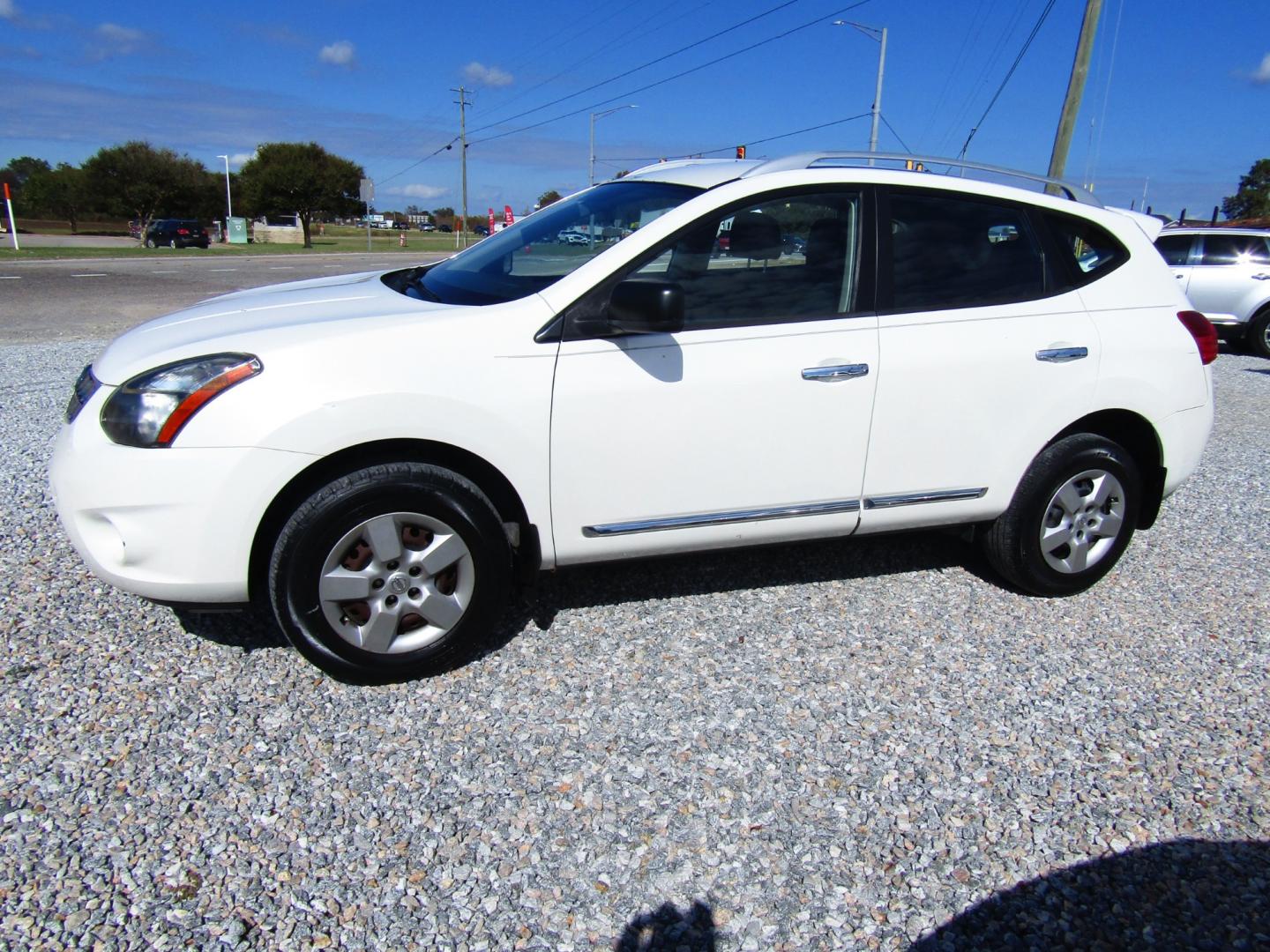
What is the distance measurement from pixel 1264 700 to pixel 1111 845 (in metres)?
1.29

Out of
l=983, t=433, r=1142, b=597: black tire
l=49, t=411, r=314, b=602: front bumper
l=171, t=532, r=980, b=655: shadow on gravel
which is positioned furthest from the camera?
l=983, t=433, r=1142, b=597: black tire

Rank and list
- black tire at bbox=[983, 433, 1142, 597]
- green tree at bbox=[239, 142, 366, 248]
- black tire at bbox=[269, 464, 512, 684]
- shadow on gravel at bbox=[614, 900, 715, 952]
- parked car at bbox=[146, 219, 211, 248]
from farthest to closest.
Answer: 1. green tree at bbox=[239, 142, 366, 248]
2. parked car at bbox=[146, 219, 211, 248]
3. black tire at bbox=[983, 433, 1142, 597]
4. black tire at bbox=[269, 464, 512, 684]
5. shadow on gravel at bbox=[614, 900, 715, 952]

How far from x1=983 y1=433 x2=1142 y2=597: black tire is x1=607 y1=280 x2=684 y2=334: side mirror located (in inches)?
73.4

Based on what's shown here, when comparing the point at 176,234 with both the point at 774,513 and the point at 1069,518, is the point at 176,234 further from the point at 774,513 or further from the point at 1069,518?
the point at 1069,518

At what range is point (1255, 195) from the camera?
58.0 metres

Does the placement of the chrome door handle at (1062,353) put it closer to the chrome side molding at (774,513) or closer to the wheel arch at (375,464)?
the chrome side molding at (774,513)

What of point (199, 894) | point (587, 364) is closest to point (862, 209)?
point (587, 364)

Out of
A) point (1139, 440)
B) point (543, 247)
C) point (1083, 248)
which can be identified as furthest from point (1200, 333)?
point (543, 247)

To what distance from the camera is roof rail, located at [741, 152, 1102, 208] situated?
3.69 m

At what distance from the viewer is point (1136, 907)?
237cm

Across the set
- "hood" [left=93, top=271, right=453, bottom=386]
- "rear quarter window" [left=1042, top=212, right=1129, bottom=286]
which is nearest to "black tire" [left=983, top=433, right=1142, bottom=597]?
"rear quarter window" [left=1042, top=212, right=1129, bottom=286]

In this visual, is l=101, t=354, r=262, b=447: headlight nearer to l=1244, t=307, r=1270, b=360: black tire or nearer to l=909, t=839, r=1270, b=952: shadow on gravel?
l=909, t=839, r=1270, b=952: shadow on gravel

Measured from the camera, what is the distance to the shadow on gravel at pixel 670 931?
2225 millimetres

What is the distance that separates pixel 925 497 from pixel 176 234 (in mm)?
45467
